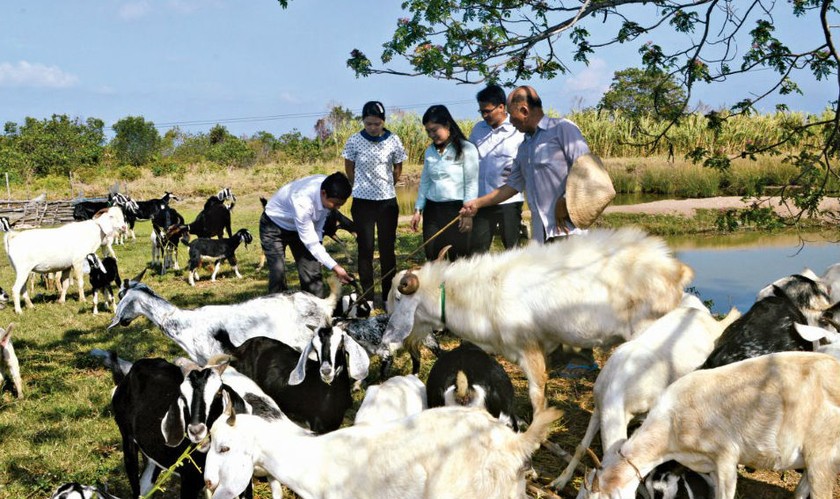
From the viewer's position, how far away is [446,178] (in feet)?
21.3

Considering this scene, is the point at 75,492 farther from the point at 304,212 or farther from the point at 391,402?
the point at 304,212

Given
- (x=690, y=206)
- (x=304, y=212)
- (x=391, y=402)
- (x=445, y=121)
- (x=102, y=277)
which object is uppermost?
(x=445, y=121)

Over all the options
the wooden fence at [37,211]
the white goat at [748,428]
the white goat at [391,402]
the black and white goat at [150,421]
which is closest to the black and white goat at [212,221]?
the black and white goat at [150,421]

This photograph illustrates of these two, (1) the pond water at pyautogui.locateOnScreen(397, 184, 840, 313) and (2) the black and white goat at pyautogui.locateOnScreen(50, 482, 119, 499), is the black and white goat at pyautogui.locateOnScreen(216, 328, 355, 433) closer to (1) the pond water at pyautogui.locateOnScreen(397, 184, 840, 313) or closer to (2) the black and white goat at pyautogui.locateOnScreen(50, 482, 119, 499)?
(2) the black and white goat at pyautogui.locateOnScreen(50, 482, 119, 499)

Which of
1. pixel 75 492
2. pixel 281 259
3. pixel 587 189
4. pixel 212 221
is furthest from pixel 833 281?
pixel 212 221

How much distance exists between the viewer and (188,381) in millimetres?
3574

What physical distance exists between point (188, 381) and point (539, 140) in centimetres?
306

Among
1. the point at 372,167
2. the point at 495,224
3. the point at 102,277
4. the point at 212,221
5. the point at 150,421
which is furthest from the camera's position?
the point at 212,221

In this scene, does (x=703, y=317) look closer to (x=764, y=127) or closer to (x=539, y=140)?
(x=539, y=140)

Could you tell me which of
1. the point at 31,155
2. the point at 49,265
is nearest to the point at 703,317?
the point at 49,265

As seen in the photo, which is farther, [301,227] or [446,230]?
[446,230]

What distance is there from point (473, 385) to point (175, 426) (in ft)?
5.59

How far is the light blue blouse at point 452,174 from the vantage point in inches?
253

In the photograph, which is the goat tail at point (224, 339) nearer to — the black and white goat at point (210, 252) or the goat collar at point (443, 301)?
the goat collar at point (443, 301)
